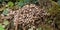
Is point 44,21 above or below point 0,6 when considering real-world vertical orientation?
below

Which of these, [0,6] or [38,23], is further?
[0,6]

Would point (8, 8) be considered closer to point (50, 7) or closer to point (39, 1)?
point (39, 1)

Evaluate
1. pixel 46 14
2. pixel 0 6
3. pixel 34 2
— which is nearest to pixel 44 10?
pixel 46 14

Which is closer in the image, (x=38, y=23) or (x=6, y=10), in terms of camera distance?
(x=38, y=23)

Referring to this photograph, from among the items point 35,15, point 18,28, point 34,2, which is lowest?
point 18,28

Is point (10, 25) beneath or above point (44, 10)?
beneath

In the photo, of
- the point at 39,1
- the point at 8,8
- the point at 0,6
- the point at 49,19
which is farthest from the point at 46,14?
the point at 0,6

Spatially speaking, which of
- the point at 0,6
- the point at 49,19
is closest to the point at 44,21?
the point at 49,19

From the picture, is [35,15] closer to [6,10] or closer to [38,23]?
[38,23]
